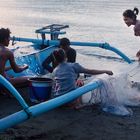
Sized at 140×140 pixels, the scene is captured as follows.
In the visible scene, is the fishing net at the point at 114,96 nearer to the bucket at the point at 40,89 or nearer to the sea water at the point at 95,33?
the bucket at the point at 40,89

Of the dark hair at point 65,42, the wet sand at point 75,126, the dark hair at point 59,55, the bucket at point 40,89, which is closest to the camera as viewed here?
the wet sand at point 75,126

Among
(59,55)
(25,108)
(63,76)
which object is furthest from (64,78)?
(25,108)

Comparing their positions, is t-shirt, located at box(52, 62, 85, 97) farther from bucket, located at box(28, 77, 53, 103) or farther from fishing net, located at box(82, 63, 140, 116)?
fishing net, located at box(82, 63, 140, 116)

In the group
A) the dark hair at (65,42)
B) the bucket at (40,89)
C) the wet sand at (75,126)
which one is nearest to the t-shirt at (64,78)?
the bucket at (40,89)

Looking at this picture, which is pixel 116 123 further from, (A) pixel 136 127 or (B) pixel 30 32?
(B) pixel 30 32

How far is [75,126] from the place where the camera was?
546cm

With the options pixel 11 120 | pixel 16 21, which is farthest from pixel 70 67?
pixel 16 21

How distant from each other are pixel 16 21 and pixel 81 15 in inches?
164

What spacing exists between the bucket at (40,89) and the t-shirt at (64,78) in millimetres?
168

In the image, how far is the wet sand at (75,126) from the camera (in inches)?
201

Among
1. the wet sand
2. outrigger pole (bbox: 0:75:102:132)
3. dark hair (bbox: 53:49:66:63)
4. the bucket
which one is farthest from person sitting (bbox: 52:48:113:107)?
outrigger pole (bbox: 0:75:102:132)

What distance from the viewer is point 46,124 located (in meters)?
5.45

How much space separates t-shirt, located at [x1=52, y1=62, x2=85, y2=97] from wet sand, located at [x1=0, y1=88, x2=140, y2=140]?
0.31 metres

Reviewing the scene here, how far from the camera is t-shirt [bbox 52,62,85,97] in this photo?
6008 millimetres
